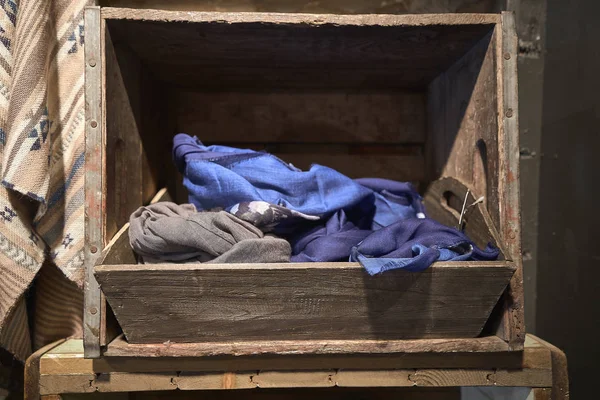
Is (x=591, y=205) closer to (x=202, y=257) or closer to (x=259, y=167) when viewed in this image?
(x=259, y=167)

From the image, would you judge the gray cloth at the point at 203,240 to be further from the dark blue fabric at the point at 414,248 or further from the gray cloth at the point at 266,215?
the dark blue fabric at the point at 414,248

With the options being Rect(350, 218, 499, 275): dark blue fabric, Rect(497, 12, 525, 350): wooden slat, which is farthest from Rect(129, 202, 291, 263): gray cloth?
Rect(497, 12, 525, 350): wooden slat

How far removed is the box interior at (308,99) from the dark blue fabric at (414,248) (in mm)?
100

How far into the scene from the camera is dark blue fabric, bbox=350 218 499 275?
70 cm

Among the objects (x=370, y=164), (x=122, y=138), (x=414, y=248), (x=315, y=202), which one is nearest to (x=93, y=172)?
(x=122, y=138)

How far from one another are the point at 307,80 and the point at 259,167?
0.32m

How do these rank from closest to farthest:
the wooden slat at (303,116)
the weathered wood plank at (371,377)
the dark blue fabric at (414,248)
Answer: the dark blue fabric at (414,248) → the weathered wood plank at (371,377) → the wooden slat at (303,116)

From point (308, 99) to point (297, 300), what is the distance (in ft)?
1.93

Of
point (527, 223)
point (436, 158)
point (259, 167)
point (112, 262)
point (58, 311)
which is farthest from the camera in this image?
point (527, 223)

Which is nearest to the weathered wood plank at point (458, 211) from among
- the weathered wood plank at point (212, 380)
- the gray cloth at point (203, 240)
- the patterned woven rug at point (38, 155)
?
the gray cloth at point (203, 240)

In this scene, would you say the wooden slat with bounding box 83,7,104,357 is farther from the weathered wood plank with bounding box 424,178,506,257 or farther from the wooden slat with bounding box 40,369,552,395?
the weathered wood plank with bounding box 424,178,506,257

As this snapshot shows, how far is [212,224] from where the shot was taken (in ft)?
2.53

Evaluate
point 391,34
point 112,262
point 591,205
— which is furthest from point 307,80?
point 591,205

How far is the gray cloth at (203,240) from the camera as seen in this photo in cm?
74
